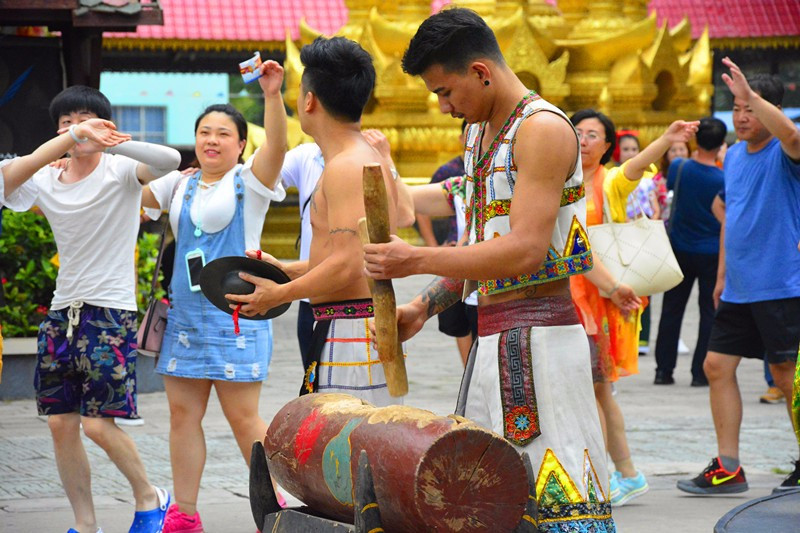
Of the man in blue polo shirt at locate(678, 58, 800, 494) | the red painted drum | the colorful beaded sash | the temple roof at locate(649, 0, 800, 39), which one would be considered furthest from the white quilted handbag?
the temple roof at locate(649, 0, 800, 39)

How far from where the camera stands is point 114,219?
5.20 metres

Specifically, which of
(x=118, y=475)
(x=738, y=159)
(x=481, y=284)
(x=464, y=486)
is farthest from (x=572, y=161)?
(x=118, y=475)

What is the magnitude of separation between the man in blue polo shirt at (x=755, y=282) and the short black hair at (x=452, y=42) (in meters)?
2.98

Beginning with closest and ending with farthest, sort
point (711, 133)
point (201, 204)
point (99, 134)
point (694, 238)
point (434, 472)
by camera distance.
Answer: point (434, 472) < point (99, 134) < point (201, 204) < point (711, 133) < point (694, 238)

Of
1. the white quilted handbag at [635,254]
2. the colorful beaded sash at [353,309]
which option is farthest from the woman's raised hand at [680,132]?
the colorful beaded sash at [353,309]

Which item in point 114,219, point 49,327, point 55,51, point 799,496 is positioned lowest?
point 799,496

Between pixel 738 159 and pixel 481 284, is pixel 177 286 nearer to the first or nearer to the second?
pixel 481 284

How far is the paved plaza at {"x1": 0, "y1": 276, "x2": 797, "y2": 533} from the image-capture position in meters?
5.70

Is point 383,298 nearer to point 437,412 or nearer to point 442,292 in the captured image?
point 442,292

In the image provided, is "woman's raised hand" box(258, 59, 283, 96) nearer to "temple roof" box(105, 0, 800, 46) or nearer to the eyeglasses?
the eyeglasses

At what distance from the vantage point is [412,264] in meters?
3.15

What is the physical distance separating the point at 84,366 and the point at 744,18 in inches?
818

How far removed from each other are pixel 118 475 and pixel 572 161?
4.00m

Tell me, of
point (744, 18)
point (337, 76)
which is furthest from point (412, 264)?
point (744, 18)
